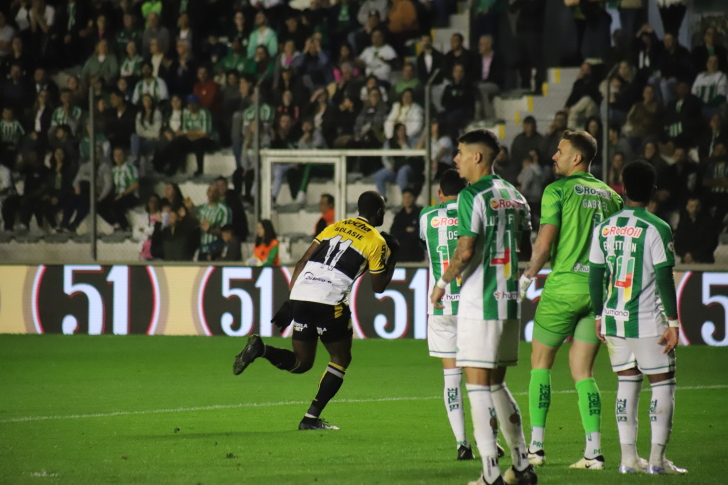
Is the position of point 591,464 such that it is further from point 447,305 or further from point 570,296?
point 447,305

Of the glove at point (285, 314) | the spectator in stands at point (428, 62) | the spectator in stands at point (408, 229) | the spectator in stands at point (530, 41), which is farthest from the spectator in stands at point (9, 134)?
the glove at point (285, 314)

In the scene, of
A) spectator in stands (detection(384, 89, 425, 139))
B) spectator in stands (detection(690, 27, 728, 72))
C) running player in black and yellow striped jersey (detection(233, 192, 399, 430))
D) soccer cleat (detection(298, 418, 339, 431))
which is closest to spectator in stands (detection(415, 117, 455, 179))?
spectator in stands (detection(384, 89, 425, 139))

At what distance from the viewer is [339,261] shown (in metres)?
7.79

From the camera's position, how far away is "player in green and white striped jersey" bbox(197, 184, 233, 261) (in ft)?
49.6

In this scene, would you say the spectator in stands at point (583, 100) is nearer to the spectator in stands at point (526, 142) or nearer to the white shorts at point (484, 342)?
the spectator in stands at point (526, 142)

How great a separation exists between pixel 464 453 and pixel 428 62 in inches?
475

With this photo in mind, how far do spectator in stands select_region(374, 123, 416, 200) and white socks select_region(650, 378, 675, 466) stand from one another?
9712 mm

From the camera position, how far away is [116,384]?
34.4ft

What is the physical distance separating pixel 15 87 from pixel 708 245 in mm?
11466

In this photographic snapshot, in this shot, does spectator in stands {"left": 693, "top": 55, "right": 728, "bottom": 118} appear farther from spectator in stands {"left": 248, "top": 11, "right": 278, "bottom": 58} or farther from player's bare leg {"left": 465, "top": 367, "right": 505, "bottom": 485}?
player's bare leg {"left": 465, "top": 367, "right": 505, "bottom": 485}

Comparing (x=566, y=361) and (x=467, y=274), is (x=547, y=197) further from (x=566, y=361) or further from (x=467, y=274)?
(x=566, y=361)

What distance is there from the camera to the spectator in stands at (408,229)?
14.6 metres

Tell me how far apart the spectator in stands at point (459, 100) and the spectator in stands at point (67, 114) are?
18.8 feet

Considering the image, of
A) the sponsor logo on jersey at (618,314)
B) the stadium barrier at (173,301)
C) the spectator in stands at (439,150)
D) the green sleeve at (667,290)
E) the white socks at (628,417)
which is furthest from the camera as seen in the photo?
the spectator in stands at (439,150)
